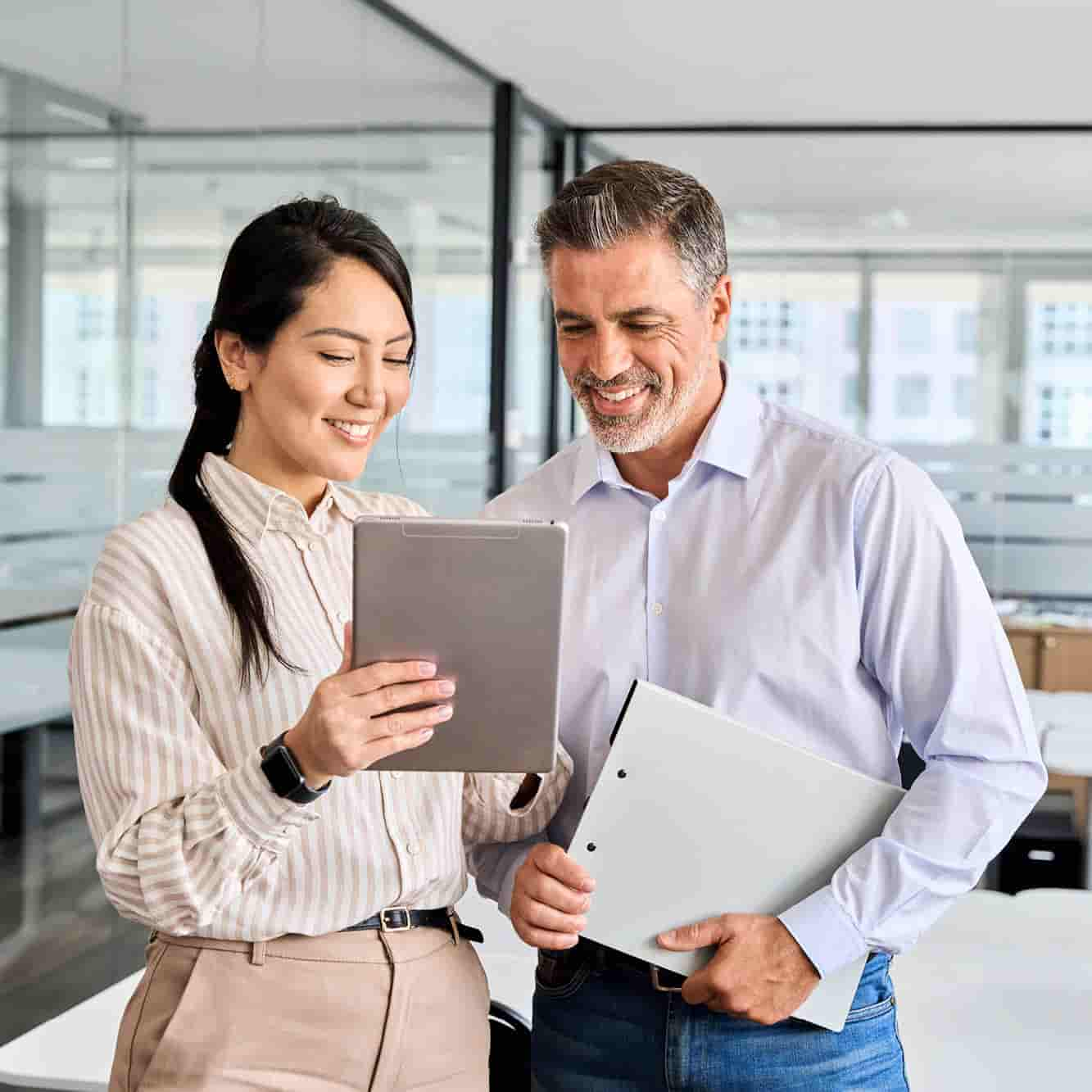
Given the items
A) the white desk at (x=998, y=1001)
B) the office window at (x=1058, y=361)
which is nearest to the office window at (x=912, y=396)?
the office window at (x=1058, y=361)

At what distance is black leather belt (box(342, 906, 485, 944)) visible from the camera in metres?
1.49

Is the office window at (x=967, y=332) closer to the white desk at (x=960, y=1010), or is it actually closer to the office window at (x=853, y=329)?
the office window at (x=853, y=329)

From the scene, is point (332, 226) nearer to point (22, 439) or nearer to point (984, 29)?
point (22, 439)

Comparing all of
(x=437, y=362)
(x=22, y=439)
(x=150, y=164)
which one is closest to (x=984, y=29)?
(x=437, y=362)

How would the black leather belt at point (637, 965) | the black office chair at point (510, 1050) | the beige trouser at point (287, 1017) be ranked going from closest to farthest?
the beige trouser at point (287, 1017) < the black leather belt at point (637, 965) < the black office chair at point (510, 1050)

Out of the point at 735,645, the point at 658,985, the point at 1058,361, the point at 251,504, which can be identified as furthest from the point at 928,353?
the point at 251,504

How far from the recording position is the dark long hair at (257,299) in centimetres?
149

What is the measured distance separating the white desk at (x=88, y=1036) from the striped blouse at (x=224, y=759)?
2.72 ft

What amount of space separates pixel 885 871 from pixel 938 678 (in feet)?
0.65

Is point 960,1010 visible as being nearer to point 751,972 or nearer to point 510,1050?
point 510,1050

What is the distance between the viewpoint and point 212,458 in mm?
1577

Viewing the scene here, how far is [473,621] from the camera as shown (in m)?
1.34

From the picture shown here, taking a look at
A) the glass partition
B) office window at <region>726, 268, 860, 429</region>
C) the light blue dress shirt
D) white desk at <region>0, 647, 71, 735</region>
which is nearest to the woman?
the light blue dress shirt

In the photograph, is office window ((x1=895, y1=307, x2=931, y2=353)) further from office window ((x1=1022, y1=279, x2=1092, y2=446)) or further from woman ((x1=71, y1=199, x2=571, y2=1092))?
woman ((x1=71, y1=199, x2=571, y2=1092))
